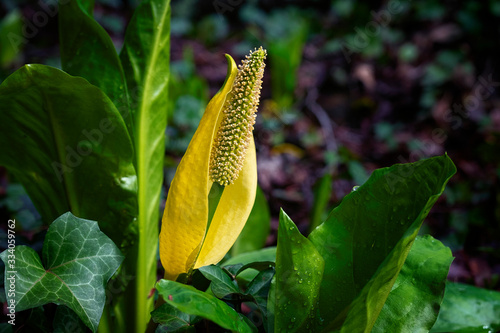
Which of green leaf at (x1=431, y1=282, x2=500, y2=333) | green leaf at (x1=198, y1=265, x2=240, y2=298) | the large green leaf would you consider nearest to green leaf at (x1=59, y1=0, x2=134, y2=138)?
the large green leaf

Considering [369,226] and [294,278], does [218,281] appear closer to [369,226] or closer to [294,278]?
[294,278]

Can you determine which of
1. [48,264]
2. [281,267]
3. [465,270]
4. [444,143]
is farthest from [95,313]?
[444,143]

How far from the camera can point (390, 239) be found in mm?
736

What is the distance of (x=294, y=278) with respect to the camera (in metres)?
0.71

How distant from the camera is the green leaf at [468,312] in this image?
976mm

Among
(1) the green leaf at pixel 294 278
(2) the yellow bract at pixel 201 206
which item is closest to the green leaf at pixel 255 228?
(2) the yellow bract at pixel 201 206

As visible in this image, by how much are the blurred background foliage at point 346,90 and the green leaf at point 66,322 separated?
717 mm

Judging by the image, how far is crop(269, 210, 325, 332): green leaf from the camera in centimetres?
70

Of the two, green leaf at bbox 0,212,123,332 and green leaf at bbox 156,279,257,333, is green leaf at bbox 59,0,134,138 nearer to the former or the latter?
green leaf at bbox 0,212,123,332

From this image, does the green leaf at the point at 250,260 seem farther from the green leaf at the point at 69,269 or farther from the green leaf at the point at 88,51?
the green leaf at the point at 88,51

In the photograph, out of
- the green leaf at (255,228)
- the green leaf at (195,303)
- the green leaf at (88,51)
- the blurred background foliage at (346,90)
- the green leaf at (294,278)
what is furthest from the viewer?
the blurred background foliage at (346,90)

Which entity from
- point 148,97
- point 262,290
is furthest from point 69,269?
point 148,97

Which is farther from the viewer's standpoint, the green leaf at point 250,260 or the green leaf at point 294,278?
the green leaf at point 250,260

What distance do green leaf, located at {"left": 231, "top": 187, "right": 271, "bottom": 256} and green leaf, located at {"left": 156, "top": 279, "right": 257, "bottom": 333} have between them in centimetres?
69
